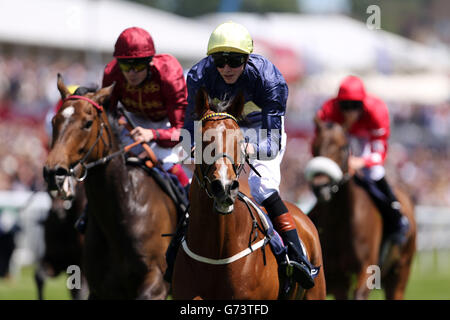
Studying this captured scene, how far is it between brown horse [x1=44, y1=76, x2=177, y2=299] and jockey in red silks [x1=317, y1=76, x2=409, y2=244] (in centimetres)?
281

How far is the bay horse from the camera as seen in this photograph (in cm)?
420

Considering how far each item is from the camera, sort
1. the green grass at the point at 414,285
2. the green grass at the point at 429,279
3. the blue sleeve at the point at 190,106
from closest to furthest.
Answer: the blue sleeve at the point at 190,106 → the green grass at the point at 414,285 → the green grass at the point at 429,279

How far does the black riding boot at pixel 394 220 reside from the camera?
8227mm

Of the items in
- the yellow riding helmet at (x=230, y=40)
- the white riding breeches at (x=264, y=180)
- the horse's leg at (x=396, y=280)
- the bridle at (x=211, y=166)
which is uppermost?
the yellow riding helmet at (x=230, y=40)

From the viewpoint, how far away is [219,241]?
173 inches

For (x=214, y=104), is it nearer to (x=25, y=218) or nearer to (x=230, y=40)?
(x=230, y=40)

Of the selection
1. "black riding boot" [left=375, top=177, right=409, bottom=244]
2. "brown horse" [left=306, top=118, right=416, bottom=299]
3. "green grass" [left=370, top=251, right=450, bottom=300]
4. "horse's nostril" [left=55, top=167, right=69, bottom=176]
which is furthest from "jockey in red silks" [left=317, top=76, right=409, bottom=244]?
"horse's nostril" [left=55, top=167, right=69, bottom=176]

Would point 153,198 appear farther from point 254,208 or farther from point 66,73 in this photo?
point 66,73

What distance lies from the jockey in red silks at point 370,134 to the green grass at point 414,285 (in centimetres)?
294

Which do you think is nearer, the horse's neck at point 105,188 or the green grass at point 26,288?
the horse's neck at point 105,188

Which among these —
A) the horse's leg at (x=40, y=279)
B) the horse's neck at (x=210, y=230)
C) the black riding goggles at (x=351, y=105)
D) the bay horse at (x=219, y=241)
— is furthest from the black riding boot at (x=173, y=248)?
the horse's leg at (x=40, y=279)

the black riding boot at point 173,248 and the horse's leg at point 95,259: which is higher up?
the black riding boot at point 173,248

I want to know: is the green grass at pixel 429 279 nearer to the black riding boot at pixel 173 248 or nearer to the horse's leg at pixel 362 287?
the horse's leg at pixel 362 287
